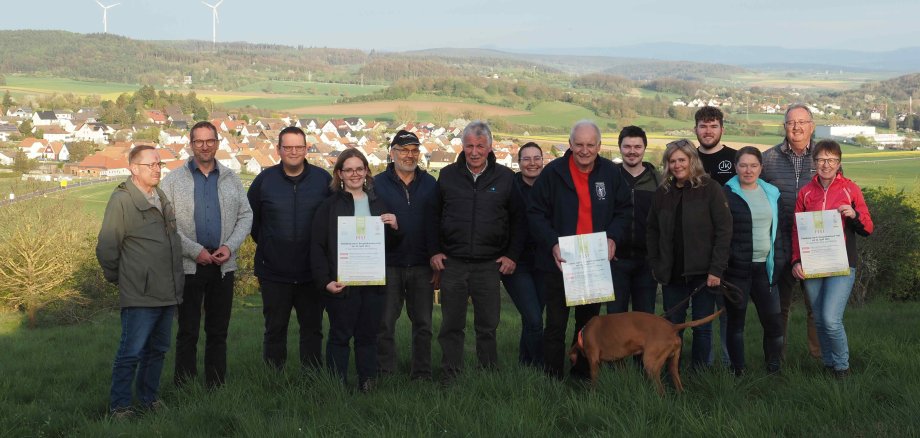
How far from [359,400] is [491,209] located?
1.71m

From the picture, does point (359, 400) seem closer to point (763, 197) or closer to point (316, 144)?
point (763, 197)

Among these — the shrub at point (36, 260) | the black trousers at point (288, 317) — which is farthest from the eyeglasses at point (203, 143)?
the shrub at point (36, 260)

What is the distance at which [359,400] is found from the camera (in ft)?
16.7

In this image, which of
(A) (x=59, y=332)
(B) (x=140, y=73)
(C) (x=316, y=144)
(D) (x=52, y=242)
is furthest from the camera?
(B) (x=140, y=73)

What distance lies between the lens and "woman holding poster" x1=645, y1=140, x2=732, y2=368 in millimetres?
5453

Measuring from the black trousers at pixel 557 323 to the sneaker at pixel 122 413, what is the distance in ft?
9.49

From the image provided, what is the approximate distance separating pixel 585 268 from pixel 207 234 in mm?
2778

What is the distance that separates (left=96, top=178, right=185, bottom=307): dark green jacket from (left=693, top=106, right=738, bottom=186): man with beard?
3.99 m

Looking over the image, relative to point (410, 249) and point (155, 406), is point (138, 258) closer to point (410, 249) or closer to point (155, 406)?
point (155, 406)

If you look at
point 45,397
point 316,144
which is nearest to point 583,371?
point 45,397

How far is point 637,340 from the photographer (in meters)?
5.19

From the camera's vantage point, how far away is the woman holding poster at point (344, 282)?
5.86 m

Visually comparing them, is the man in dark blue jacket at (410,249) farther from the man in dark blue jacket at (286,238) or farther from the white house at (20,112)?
the white house at (20,112)

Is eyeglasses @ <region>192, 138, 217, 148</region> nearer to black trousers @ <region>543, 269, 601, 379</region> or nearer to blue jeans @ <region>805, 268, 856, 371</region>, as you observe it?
black trousers @ <region>543, 269, 601, 379</region>
